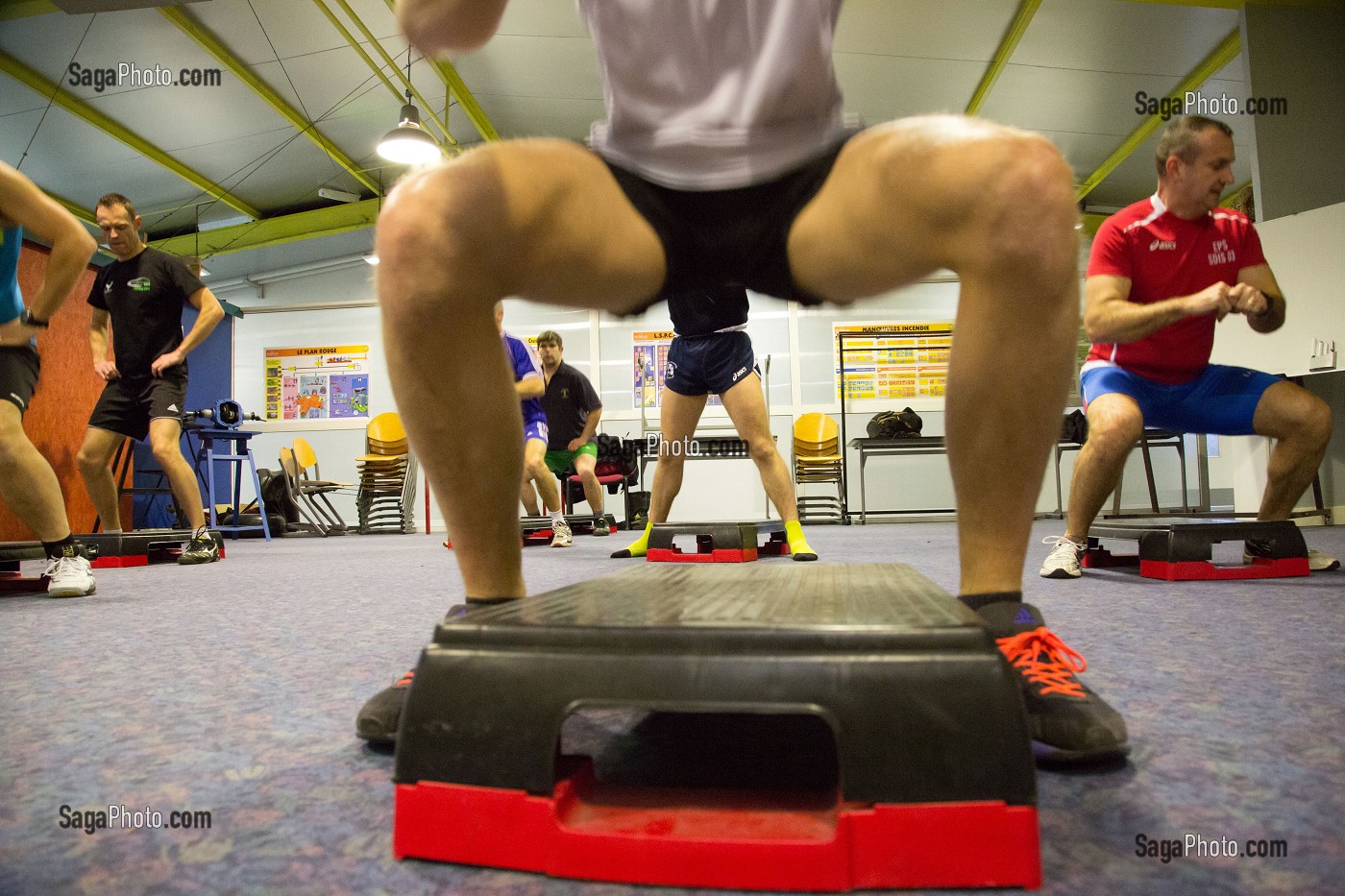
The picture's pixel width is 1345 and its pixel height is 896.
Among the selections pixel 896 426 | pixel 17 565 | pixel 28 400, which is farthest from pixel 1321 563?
pixel 896 426

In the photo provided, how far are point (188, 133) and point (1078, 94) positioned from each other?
7.52 metres

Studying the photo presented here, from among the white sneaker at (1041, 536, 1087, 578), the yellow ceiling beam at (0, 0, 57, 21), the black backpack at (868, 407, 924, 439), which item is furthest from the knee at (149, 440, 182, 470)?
the black backpack at (868, 407, 924, 439)

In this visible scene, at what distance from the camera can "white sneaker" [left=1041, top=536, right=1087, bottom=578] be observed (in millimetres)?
2174

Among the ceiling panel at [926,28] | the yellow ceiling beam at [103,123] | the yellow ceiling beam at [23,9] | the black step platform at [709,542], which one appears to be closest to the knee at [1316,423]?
the black step platform at [709,542]

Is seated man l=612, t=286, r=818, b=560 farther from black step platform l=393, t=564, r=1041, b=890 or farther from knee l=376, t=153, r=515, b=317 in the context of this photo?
black step platform l=393, t=564, r=1041, b=890

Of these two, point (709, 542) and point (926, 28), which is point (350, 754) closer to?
point (709, 542)

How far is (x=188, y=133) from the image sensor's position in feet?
22.2

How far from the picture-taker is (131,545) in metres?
3.24

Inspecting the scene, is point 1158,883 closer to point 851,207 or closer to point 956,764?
point 956,764

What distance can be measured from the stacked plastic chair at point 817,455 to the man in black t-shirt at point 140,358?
4774mm

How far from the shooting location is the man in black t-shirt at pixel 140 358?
125 inches

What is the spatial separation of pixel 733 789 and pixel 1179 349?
2.15 metres

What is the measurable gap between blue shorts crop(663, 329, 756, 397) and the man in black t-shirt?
1957mm

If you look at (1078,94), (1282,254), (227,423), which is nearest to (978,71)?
(1078,94)
